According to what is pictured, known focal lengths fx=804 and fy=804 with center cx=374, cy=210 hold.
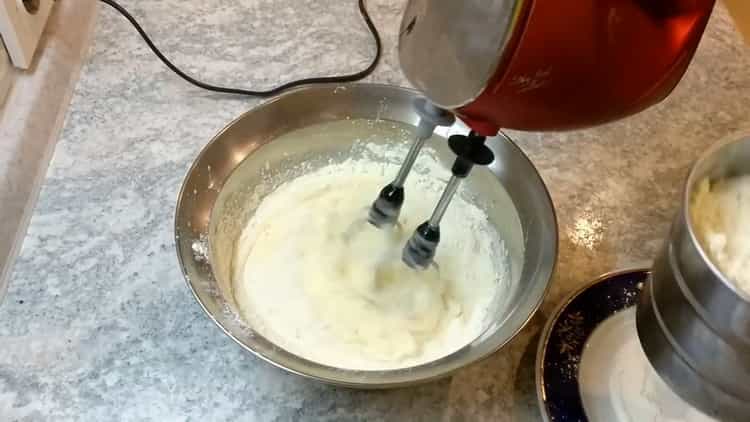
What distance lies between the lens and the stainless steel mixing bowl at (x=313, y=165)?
512mm

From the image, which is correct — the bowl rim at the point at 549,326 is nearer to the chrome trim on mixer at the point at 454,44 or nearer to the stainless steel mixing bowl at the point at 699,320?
the stainless steel mixing bowl at the point at 699,320

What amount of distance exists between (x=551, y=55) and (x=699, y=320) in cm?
18

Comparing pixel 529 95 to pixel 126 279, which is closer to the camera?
pixel 529 95

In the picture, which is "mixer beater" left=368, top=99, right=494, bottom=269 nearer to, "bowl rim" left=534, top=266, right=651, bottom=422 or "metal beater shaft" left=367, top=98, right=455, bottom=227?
"metal beater shaft" left=367, top=98, right=455, bottom=227

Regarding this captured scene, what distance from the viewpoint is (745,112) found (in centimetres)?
81

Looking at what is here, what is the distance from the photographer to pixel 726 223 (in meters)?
0.48

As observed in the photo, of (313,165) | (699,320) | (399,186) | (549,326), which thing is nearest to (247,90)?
(313,165)

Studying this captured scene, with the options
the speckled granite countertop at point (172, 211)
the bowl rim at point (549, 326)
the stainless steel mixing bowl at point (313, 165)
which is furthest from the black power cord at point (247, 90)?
the bowl rim at point (549, 326)

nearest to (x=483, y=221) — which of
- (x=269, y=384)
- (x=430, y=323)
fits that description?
(x=430, y=323)

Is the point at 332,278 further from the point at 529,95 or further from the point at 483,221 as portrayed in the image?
the point at 529,95

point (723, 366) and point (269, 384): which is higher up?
point (723, 366)

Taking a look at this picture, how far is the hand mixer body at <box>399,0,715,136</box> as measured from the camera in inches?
15.5

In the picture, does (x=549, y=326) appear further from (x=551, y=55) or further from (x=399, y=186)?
(x=551, y=55)

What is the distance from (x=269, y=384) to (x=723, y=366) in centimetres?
30
